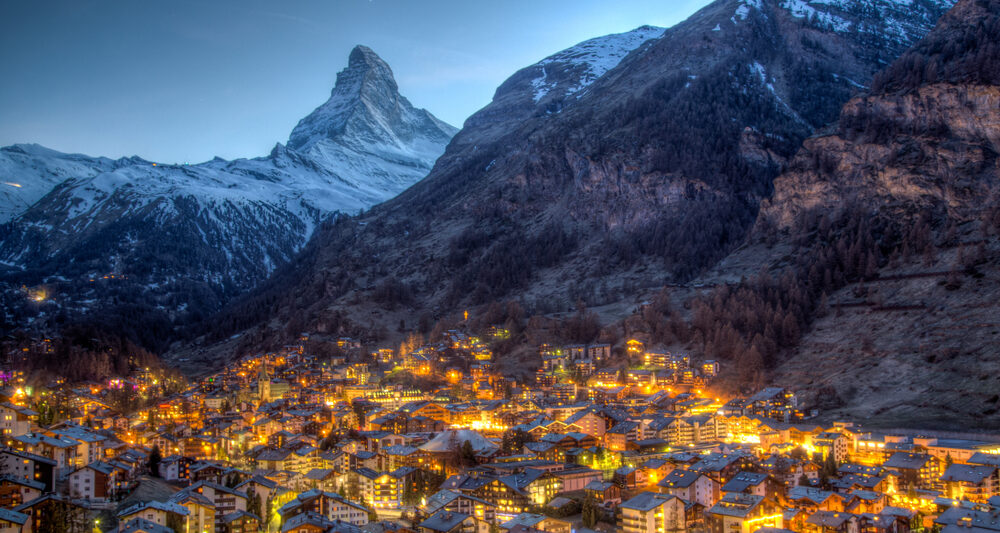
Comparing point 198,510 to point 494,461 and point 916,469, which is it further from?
point 916,469

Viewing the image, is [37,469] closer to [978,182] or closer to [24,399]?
[24,399]

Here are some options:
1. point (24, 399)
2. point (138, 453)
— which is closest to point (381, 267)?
point (24, 399)

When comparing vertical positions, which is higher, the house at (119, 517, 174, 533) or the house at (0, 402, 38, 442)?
the house at (0, 402, 38, 442)

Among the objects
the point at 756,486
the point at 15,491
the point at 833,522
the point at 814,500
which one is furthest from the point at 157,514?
the point at 814,500

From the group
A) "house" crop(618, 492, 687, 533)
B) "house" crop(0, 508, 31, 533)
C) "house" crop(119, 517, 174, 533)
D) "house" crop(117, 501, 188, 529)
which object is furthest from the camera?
"house" crop(618, 492, 687, 533)

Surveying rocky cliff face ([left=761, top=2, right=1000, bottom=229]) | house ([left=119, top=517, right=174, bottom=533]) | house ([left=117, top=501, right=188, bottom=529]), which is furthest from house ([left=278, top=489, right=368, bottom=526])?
rocky cliff face ([left=761, top=2, right=1000, bottom=229])

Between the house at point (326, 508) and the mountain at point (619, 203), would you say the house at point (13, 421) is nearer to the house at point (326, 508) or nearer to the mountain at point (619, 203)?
the house at point (326, 508)

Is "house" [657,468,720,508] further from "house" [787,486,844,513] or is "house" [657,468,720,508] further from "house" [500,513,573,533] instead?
"house" [500,513,573,533]
